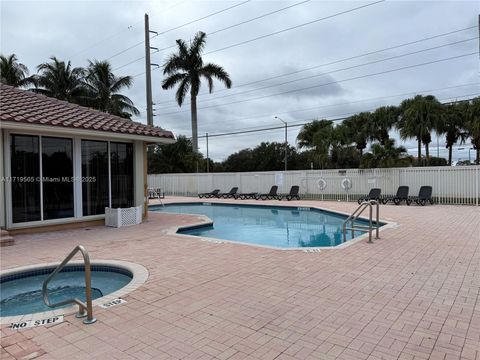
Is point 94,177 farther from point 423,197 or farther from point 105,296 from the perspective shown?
point 423,197

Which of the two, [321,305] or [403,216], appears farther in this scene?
[403,216]

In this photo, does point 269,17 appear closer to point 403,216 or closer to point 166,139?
point 166,139

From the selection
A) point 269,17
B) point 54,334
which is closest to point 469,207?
point 269,17

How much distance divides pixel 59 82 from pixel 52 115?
2317 centimetres

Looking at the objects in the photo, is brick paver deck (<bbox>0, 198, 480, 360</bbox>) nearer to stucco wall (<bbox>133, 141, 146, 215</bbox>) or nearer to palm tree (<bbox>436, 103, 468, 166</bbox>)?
stucco wall (<bbox>133, 141, 146, 215</bbox>)

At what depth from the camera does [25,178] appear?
30.9 ft

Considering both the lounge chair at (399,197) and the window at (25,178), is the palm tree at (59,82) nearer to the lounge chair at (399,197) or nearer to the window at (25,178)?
the window at (25,178)

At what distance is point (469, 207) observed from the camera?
15.4m

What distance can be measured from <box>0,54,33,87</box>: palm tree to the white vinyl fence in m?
14.5

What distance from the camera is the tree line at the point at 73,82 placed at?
2944cm

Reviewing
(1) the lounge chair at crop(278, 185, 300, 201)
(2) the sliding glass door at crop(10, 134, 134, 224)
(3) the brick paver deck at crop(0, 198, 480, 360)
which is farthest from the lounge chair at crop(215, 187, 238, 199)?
(3) the brick paver deck at crop(0, 198, 480, 360)

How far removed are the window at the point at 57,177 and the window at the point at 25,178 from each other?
0.20m

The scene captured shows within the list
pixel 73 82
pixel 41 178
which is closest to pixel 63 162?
pixel 41 178

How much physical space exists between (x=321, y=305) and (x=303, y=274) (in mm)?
1286
